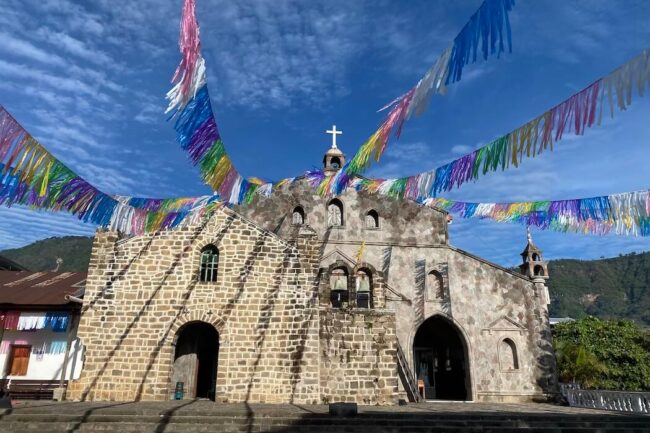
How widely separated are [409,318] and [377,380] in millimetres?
5378

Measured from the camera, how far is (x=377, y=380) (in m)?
13.6

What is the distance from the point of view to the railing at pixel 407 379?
1665cm

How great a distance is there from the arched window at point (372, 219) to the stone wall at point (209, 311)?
610 centimetres

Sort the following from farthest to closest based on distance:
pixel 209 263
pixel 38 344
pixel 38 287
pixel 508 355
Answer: pixel 508 355
pixel 38 287
pixel 38 344
pixel 209 263

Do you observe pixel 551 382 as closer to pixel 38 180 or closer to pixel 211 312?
pixel 211 312

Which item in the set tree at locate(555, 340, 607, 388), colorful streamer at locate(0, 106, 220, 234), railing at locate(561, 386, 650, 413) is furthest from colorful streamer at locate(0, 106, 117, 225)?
tree at locate(555, 340, 607, 388)

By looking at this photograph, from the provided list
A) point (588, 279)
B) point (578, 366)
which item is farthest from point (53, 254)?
point (588, 279)

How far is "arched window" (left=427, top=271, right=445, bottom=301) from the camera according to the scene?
754 inches

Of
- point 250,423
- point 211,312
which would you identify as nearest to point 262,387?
point 211,312

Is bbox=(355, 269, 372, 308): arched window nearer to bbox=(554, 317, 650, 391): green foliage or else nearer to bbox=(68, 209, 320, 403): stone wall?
bbox=(68, 209, 320, 403): stone wall

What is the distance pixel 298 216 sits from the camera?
66.3ft

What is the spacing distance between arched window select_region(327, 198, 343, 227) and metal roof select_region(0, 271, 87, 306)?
33.2 feet

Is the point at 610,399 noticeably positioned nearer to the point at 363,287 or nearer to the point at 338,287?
the point at 363,287

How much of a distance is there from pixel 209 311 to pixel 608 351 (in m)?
25.0
